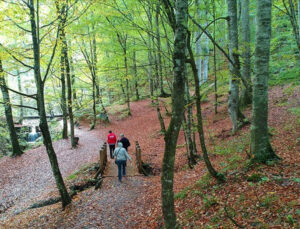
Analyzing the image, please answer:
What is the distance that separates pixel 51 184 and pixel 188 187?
24.1ft

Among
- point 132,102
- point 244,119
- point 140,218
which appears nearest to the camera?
point 140,218

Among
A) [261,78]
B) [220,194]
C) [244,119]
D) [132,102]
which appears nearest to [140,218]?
[220,194]

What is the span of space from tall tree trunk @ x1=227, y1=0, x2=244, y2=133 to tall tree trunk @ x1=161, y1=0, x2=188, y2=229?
3170mm

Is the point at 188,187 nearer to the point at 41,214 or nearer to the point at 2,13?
the point at 41,214

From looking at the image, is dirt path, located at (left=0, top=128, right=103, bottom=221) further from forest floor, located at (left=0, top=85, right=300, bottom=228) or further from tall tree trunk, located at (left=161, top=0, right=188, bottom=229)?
tall tree trunk, located at (left=161, top=0, right=188, bottom=229)

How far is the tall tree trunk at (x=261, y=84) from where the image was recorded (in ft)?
15.4

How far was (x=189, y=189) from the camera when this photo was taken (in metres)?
6.15

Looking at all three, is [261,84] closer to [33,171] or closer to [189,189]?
[189,189]

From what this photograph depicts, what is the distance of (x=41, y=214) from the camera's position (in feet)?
23.4

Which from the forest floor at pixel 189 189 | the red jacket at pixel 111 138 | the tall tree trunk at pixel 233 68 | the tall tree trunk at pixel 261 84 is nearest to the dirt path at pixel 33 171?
the forest floor at pixel 189 189

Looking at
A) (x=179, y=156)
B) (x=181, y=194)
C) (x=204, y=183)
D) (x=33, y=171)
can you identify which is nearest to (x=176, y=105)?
(x=204, y=183)

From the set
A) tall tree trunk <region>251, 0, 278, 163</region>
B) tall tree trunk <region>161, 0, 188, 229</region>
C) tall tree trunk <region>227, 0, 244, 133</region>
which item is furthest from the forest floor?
tall tree trunk <region>161, 0, 188, 229</region>

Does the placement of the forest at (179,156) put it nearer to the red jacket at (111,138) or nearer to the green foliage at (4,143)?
the red jacket at (111,138)

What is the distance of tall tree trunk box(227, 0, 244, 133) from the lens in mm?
6470
